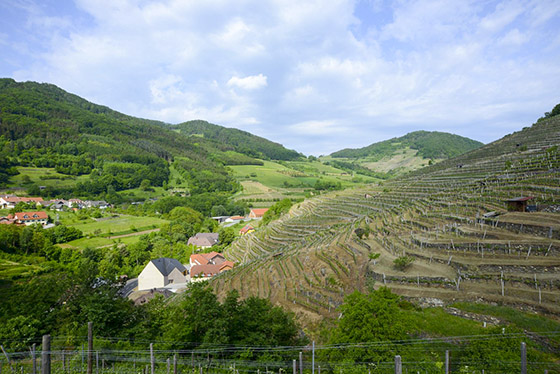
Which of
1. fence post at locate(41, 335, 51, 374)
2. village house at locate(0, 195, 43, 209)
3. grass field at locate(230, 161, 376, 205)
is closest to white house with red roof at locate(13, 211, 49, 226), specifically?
village house at locate(0, 195, 43, 209)

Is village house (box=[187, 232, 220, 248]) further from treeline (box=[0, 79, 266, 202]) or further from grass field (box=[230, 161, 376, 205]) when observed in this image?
treeline (box=[0, 79, 266, 202])

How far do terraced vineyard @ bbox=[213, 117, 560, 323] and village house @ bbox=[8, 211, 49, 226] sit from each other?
196 feet

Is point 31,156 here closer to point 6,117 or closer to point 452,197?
point 6,117

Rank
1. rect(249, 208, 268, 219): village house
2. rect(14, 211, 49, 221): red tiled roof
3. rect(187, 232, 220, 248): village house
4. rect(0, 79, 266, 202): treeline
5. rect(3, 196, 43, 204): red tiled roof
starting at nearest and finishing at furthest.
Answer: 1. rect(187, 232, 220, 248): village house
2. rect(14, 211, 49, 221): red tiled roof
3. rect(3, 196, 43, 204): red tiled roof
4. rect(249, 208, 268, 219): village house
5. rect(0, 79, 266, 202): treeline

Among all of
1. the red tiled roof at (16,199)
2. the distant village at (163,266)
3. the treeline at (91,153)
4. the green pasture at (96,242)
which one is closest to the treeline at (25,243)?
the green pasture at (96,242)

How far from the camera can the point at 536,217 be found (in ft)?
60.8

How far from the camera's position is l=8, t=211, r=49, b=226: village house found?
67.6 m

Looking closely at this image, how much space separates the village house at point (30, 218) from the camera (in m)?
67.6

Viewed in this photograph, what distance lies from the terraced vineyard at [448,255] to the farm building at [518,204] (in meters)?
1.03

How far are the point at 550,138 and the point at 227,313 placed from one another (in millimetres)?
53900

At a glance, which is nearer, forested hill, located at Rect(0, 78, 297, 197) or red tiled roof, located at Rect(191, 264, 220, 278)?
red tiled roof, located at Rect(191, 264, 220, 278)

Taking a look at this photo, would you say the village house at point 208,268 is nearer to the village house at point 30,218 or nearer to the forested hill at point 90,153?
the village house at point 30,218

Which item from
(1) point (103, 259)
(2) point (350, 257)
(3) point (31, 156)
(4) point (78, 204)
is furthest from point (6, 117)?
(2) point (350, 257)

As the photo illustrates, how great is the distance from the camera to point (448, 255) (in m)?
19.0
